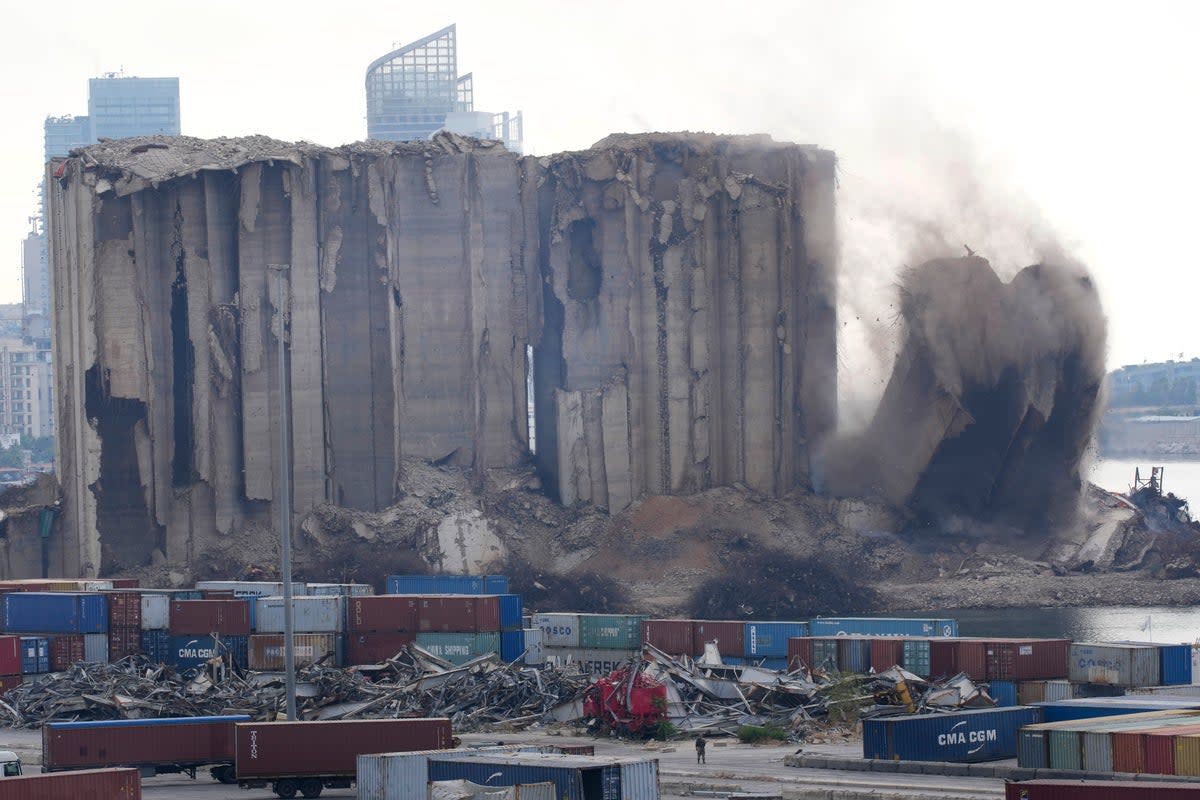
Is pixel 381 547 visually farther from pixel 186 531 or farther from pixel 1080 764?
pixel 1080 764

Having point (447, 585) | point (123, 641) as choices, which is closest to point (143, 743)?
point (123, 641)

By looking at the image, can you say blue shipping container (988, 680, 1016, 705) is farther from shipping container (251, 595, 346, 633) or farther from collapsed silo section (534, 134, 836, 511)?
collapsed silo section (534, 134, 836, 511)

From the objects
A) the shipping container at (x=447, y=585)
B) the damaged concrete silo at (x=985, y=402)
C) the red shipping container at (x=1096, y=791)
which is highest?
the damaged concrete silo at (x=985, y=402)

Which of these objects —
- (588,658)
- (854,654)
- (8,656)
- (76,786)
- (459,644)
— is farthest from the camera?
(588,658)

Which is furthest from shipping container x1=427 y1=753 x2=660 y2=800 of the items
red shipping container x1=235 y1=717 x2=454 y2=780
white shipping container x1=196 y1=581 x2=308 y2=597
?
white shipping container x1=196 y1=581 x2=308 y2=597

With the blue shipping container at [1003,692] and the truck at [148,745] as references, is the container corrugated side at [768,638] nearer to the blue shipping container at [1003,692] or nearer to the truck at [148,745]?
the blue shipping container at [1003,692]

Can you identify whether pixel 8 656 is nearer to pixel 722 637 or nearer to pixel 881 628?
pixel 722 637

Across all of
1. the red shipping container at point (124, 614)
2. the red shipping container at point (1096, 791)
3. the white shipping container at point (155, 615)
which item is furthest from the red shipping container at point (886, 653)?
the red shipping container at point (1096, 791)
